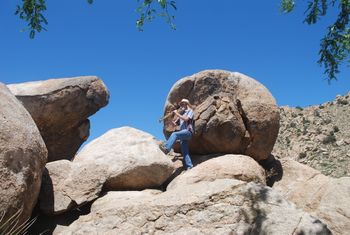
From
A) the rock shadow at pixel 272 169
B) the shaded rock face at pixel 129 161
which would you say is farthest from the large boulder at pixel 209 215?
the rock shadow at pixel 272 169

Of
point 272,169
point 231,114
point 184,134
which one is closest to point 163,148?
point 184,134

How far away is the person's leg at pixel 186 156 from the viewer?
37.1 feet

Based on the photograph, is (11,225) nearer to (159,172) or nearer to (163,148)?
(159,172)

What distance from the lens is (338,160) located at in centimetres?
3781

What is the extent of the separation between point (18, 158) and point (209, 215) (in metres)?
3.13

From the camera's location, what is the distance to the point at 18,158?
7.00 meters

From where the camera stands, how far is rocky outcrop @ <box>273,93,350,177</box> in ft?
125

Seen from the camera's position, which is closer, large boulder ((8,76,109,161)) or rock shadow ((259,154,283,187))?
large boulder ((8,76,109,161))

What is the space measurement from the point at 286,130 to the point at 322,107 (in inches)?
300

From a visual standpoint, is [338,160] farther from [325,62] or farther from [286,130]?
[325,62]

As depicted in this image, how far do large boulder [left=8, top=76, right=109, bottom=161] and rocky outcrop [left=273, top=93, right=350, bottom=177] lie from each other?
2570 cm

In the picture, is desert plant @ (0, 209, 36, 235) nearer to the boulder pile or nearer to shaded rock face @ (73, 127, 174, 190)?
the boulder pile

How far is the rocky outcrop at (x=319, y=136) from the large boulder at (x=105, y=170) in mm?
26122

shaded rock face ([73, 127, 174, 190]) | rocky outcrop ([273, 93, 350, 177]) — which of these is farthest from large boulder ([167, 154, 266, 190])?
A: rocky outcrop ([273, 93, 350, 177])
